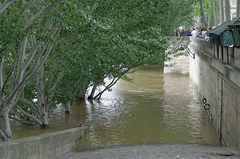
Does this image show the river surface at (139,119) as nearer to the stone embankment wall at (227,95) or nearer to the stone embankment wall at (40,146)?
the stone embankment wall at (227,95)

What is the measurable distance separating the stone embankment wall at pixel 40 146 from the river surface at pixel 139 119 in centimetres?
166

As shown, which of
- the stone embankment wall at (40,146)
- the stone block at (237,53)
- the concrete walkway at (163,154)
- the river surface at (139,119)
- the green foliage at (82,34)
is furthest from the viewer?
the river surface at (139,119)

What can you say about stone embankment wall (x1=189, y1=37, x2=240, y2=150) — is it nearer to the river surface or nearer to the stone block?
the stone block

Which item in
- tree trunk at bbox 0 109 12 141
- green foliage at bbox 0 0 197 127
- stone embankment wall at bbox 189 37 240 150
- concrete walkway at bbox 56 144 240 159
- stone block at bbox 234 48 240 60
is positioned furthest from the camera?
tree trunk at bbox 0 109 12 141

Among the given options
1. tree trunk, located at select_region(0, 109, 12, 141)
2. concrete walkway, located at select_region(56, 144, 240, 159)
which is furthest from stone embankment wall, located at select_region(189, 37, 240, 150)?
tree trunk, located at select_region(0, 109, 12, 141)

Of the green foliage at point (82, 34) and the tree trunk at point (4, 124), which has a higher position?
the green foliage at point (82, 34)

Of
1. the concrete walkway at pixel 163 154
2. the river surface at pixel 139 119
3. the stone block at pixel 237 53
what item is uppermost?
the stone block at pixel 237 53

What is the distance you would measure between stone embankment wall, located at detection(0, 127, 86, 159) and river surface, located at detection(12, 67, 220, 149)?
166cm

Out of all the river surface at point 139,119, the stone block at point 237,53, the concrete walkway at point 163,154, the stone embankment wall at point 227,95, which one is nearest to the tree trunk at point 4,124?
the concrete walkway at point 163,154

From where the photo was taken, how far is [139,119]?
2148cm

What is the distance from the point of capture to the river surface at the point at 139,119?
17.1 metres

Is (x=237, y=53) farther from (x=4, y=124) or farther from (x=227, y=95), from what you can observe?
(x=4, y=124)

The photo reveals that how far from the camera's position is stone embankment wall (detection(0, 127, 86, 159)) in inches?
361

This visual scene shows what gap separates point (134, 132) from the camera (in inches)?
721
